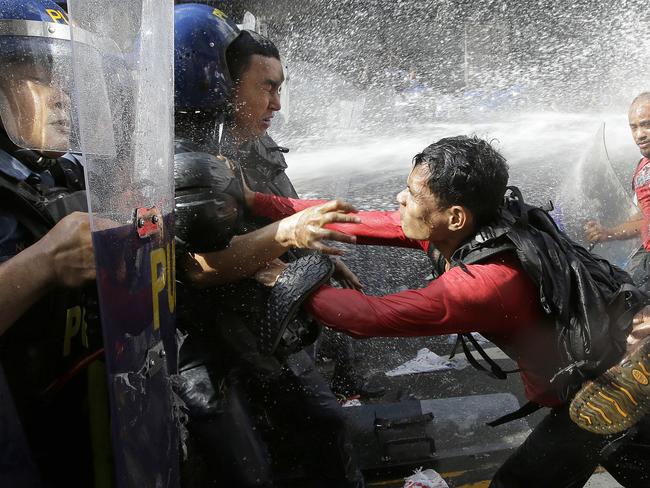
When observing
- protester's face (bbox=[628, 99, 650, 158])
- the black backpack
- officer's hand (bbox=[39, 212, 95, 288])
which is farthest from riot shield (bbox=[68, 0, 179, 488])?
protester's face (bbox=[628, 99, 650, 158])

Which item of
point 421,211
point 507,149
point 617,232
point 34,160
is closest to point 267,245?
point 421,211

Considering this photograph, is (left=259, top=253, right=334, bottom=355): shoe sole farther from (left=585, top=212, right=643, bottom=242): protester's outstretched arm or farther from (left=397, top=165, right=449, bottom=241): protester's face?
(left=585, top=212, right=643, bottom=242): protester's outstretched arm

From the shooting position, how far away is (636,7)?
31.7 feet

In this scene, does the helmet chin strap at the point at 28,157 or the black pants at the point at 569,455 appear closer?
the helmet chin strap at the point at 28,157

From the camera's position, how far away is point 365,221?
2561 millimetres

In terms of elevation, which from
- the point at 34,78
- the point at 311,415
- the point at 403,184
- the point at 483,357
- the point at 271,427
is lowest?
the point at 271,427

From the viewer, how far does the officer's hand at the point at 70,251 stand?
4.74 feet

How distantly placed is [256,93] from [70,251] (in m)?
1.34

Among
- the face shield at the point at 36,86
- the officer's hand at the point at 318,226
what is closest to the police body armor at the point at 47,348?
the face shield at the point at 36,86

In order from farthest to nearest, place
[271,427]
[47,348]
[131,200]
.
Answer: [271,427] → [47,348] → [131,200]

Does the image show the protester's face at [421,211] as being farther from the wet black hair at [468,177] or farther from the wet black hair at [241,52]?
the wet black hair at [241,52]

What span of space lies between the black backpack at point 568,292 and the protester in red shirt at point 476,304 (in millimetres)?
61

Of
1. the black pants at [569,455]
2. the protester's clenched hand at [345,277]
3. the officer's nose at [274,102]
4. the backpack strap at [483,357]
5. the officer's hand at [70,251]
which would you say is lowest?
the black pants at [569,455]

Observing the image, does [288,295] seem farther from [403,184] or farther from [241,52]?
[403,184]
